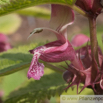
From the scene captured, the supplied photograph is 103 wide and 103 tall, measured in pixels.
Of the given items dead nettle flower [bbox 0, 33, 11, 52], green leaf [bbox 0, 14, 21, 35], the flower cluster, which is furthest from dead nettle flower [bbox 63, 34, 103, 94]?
green leaf [bbox 0, 14, 21, 35]

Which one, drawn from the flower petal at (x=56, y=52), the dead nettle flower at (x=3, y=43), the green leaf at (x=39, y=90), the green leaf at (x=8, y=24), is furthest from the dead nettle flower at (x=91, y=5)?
the green leaf at (x=8, y=24)

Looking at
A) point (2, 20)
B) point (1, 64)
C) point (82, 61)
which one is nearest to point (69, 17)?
point (82, 61)

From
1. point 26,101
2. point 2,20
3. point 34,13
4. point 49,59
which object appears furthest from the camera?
point 2,20

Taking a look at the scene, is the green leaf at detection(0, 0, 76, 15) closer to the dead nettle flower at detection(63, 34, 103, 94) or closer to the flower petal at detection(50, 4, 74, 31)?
the flower petal at detection(50, 4, 74, 31)

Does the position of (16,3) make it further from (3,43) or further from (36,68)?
(3,43)

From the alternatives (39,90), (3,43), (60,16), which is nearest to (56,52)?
(60,16)

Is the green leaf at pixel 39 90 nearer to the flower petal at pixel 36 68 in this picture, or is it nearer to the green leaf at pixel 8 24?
the flower petal at pixel 36 68

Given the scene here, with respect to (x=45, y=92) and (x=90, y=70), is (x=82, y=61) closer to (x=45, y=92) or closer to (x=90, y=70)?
(x=90, y=70)
